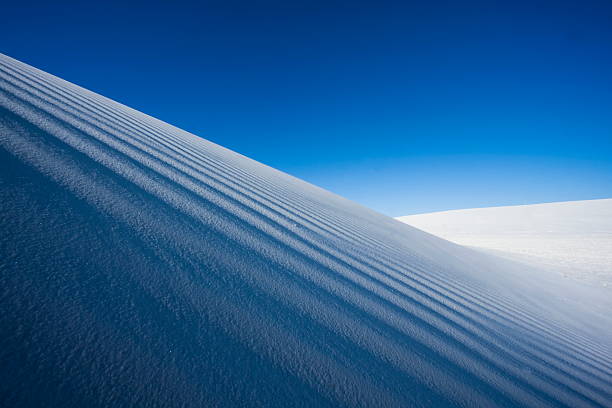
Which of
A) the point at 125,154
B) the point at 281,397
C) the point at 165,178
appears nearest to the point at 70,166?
the point at 165,178

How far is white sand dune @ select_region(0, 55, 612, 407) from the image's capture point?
22.0 inches

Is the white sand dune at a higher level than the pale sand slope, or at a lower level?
lower

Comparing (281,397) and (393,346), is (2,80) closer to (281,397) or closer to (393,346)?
(281,397)

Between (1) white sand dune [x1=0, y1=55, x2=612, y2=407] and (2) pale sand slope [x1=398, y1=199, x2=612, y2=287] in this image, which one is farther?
(2) pale sand slope [x1=398, y1=199, x2=612, y2=287]

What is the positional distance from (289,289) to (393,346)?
47cm

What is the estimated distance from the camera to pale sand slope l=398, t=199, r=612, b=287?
869 centimetres

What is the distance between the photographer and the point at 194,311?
2.58 ft

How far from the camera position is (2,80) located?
2137mm

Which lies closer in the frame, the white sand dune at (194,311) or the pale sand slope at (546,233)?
the white sand dune at (194,311)

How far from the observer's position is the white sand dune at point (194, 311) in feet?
1.83

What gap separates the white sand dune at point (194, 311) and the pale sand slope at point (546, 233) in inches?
327

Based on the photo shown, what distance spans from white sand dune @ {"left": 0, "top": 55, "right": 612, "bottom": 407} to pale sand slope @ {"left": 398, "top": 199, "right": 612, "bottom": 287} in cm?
832

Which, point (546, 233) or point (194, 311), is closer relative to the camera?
point (194, 311)

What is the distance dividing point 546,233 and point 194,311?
21.6m
